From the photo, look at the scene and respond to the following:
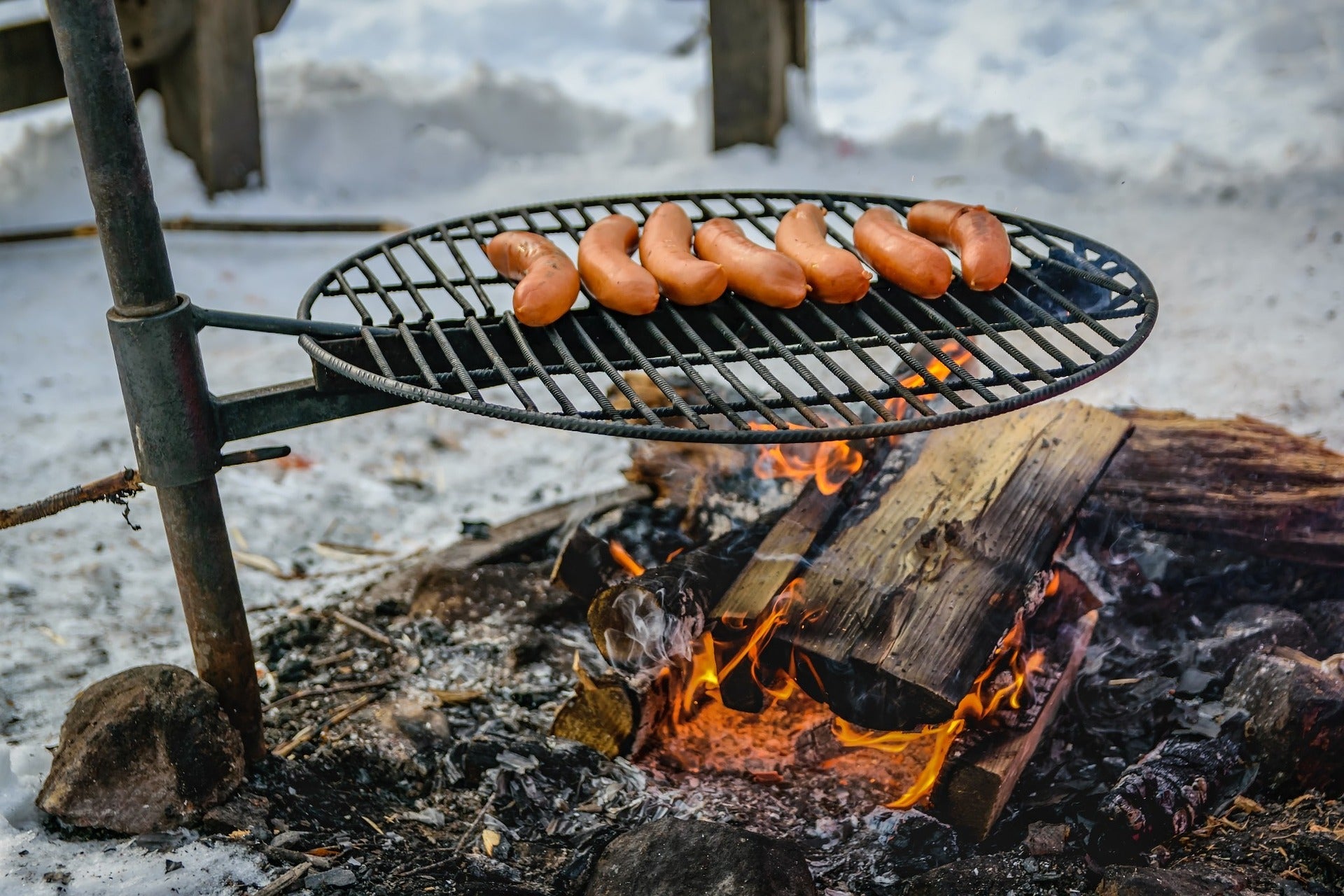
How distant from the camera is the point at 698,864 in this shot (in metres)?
2.12

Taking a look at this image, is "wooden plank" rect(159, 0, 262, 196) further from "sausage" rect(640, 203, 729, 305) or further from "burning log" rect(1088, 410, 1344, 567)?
"burning log" rect(1088, 410, 1344, 567)

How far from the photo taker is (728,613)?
8.43ft

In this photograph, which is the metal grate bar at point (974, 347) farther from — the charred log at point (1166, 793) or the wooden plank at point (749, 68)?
the wooden plank at point (749, 68)

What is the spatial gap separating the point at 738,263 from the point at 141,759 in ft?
5.57

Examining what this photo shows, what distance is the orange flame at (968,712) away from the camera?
2.51m

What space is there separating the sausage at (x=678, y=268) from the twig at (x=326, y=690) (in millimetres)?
1411

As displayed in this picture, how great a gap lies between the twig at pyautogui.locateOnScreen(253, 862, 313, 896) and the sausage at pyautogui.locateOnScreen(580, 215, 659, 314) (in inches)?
52.8

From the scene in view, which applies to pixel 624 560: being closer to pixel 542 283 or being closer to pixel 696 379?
pixel 542 283

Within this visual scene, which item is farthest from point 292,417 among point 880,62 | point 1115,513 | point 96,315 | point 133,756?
point 880,62

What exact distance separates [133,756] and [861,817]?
1.65 meters

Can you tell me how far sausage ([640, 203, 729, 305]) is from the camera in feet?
7.58

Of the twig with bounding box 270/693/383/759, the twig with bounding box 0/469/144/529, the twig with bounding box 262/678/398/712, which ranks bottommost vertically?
the twig with bounding box 262/678/398/712

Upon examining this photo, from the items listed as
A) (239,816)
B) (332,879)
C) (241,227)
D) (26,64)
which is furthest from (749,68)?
(332,879)

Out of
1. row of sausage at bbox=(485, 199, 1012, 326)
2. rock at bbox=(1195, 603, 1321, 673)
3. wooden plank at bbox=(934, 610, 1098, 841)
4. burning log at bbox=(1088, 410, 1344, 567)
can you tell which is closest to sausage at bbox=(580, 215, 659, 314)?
row of sausage at bbox=(485, 199, 1012, 326)
